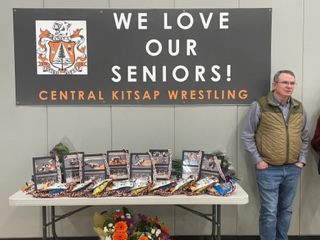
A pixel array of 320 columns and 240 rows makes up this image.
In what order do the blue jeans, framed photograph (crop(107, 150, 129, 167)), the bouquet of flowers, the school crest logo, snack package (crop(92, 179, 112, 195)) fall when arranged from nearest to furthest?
snack package (crop(92, 179, 112, 195)), the bouquet of flowers, framed photograph (crop(107, 150, 129, 167)), the blue jeans, the school crest logo

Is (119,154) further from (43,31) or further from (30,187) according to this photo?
(43,31)

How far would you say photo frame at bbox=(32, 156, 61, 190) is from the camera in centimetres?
228

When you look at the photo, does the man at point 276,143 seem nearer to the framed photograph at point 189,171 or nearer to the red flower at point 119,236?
the framed photograph at point 189,171

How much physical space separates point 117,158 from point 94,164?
0.59ft

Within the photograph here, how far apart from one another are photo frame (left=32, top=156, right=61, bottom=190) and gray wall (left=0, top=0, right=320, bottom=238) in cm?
45

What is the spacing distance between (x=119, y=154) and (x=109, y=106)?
1.69ft

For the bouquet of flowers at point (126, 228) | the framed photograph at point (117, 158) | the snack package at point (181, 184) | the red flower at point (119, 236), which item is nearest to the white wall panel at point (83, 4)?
the framed photograph at point (117, 158)

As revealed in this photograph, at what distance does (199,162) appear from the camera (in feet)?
8.05

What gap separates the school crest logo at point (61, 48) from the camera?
2.71 m

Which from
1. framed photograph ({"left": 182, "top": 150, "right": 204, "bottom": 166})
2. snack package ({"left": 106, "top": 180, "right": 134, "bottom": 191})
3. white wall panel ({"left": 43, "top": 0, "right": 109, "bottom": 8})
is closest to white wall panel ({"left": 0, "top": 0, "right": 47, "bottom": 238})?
white wall panel ({"left": 43, "top": 0, "right": 109, "bottom": 8})

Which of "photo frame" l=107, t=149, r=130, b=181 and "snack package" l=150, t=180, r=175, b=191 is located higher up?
"photo frame" l=107, t=149, r=130, b=181

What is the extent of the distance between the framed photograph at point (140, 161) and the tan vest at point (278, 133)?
0.90 metres

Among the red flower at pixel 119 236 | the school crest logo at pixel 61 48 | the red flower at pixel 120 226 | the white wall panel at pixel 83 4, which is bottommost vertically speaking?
the red flower at pixel 119 236

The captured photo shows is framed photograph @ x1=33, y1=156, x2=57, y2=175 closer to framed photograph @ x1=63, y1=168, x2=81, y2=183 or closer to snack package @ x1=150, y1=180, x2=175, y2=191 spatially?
framed photograph @ x1=63, y1=168, x2=81, y2=183
